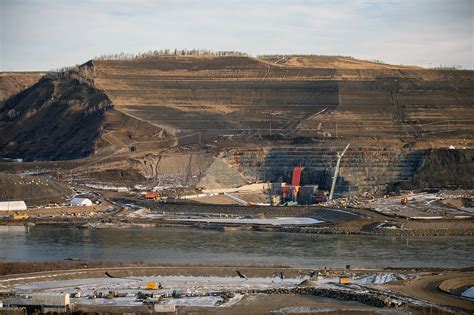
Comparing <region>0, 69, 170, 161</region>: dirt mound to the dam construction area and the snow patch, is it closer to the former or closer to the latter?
the dam construction area

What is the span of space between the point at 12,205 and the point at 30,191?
249cm

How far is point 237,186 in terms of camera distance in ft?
233

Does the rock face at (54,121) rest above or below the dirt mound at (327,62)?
below

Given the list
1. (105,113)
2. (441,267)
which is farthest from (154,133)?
(441,267)

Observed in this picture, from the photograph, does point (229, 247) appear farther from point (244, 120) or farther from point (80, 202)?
point (244, 120)

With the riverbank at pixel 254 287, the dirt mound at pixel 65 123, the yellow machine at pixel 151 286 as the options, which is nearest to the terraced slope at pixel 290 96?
the dirt mound at pixel 65 123

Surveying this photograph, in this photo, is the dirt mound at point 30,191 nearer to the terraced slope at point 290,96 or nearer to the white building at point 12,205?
the white building at point 12,205

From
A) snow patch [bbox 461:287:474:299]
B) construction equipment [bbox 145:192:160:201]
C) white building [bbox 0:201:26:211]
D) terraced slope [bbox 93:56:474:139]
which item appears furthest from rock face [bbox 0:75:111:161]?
snow patch [bbox 461:287:474:299]

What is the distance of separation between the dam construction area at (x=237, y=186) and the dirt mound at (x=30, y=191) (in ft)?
0.43

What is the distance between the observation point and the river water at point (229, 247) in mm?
41656

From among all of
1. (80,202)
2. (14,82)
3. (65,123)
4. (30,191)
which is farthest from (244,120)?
(14,82)

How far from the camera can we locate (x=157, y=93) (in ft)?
317

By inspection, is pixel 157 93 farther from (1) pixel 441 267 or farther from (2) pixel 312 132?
(1) pixel 441 267

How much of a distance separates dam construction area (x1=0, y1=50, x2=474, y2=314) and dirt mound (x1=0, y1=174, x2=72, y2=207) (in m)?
0.13
